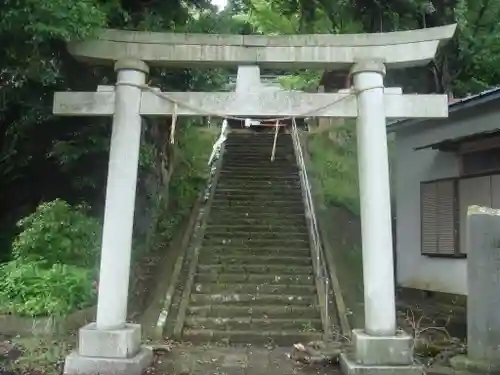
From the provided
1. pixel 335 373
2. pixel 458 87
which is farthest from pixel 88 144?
pixel 458 87

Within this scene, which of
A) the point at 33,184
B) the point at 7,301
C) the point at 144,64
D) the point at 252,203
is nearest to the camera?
the point at 144,64

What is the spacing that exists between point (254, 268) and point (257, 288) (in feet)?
2.39

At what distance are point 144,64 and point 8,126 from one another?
4558 mm

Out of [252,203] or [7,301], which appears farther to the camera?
[252,203]

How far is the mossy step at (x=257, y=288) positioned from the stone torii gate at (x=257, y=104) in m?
2.90

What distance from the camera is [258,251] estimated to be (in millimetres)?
11750

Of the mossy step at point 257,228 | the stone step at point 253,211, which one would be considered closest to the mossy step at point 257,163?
the stone step at point 253,211

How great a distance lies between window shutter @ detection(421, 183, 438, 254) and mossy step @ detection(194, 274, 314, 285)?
2888 mm

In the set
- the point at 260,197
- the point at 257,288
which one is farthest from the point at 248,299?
the point at 260,197

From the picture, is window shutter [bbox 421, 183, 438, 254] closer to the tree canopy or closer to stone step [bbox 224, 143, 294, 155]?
Answer: the tree canopy

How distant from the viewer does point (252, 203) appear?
14.2 m

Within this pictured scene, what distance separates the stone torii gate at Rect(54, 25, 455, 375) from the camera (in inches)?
283

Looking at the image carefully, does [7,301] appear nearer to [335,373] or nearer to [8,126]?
[8,126]

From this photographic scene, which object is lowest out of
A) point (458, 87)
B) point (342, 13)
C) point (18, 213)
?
point (18, 213)
